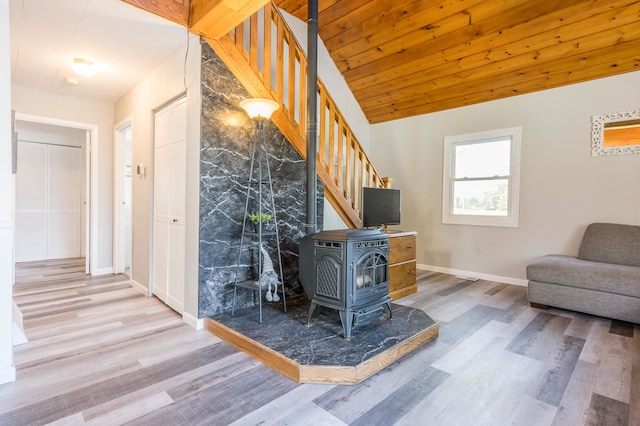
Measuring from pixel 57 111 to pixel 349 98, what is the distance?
424 centimetres

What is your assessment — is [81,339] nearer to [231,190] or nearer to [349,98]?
[231,190]

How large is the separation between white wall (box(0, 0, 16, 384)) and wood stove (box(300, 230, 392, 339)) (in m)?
1.91

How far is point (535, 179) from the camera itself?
4.30 meters

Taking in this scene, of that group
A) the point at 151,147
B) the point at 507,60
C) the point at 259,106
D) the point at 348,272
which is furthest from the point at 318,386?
the point at 507,60

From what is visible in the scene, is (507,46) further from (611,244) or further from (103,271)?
(103,271)

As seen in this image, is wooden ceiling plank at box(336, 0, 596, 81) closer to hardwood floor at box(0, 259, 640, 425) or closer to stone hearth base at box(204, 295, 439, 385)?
hardwood floor at box(0, 259, 640, 425)

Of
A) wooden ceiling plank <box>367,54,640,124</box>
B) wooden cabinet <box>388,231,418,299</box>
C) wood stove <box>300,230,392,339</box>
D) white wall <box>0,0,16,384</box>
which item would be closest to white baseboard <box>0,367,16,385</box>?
white wall <box>0,0,16,384</box>

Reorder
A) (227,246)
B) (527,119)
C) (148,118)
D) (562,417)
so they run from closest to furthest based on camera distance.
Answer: (562,417) → (227,246) → (148,118) → (527,119)

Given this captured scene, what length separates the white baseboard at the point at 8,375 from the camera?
196 cm

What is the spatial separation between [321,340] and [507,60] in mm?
3921

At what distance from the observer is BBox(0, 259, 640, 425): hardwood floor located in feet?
5.68

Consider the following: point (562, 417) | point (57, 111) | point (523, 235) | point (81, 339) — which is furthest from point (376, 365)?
point (57, 111)

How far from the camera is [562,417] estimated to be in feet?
5.68

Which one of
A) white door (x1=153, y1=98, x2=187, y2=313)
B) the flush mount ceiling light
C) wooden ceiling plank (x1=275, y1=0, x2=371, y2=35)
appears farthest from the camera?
wooden ceiling plank (x1=275, y1=0, x2=371, y2=35)
